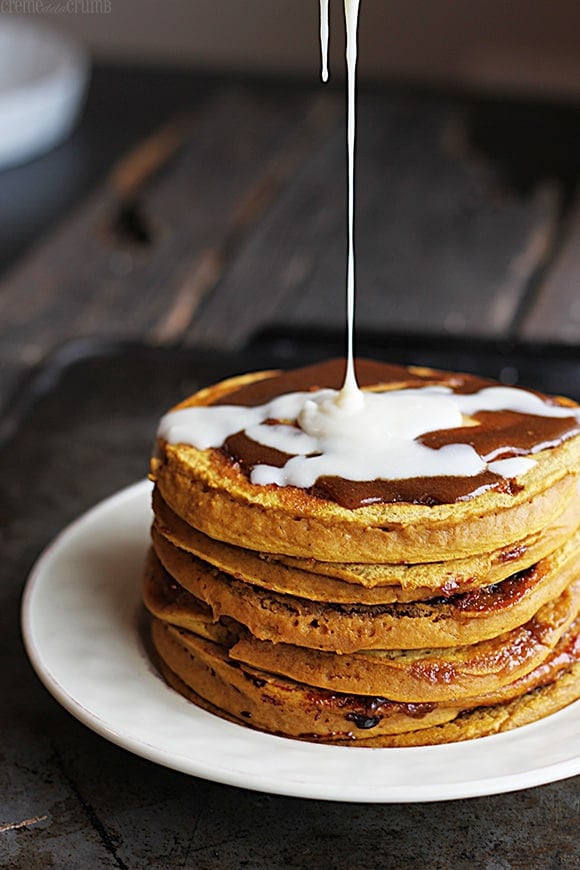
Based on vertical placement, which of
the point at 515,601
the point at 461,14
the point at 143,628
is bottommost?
the point at 461,14

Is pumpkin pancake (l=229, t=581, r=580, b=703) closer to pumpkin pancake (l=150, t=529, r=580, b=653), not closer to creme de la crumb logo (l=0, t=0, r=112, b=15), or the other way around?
pumpkin pancake (l=150, t=529, r=580, b=653)

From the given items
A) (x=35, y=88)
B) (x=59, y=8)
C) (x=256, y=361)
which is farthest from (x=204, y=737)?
(x=59, y=8)

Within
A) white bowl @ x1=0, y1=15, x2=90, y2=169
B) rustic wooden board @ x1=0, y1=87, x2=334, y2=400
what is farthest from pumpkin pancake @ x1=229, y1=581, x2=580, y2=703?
white bowl @ x1=0, y1=15, x2=90, y2=169

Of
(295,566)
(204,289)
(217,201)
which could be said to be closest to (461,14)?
(217,201)

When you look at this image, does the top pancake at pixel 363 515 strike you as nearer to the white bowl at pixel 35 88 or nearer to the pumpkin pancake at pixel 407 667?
the pumpkin pancake at pixel 407 667

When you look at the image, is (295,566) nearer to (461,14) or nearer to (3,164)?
(3,164)

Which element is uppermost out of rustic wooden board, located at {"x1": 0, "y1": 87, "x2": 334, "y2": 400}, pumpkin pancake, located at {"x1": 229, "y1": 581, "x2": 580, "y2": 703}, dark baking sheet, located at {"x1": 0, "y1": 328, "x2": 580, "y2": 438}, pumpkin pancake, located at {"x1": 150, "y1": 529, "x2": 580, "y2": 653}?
pumpkin pancake, located at {"x1": 150, "y1": 529, "x2": 580, "y2": 653}

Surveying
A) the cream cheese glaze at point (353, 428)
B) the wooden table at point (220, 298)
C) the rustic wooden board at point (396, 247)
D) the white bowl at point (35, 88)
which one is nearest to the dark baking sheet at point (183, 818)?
the wooden table at point (220, 298)
